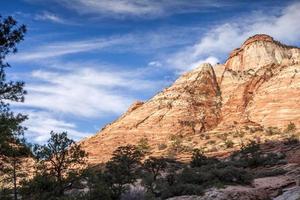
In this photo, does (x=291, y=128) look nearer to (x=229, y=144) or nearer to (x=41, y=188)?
(x=229, y=144)

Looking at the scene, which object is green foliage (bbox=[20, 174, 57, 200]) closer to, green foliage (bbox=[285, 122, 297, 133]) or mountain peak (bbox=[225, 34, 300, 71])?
green foliage (bbox=[285, 122, 297, 133])

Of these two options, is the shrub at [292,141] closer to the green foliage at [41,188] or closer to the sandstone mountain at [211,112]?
the sandstone mountain at [211,112]

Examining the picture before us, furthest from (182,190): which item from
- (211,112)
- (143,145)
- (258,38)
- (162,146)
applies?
(258,38)

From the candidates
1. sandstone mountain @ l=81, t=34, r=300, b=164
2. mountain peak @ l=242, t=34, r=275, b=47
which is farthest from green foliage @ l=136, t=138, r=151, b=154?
mountain peak @ l=242, t=34, r=275, b=47

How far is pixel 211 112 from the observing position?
104812 millimetres

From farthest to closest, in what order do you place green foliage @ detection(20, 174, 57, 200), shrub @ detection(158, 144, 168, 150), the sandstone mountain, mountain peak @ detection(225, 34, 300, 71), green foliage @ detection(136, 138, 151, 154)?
mountain peak @ detection(225, 34, 300, 71) < green foliage @ detection(136, 138, 151, 154) < shrub @ detection(158, 144, 168, 150) < the sandstone mountain < green foliage @ detection(20, 174, 57, 200)

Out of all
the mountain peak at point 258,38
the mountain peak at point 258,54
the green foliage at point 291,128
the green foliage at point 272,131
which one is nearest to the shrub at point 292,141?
the green foliage at point 291,128

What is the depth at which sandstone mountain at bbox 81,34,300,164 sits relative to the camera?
88.2 metres

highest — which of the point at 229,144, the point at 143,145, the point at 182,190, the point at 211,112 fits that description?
the point at 211,112

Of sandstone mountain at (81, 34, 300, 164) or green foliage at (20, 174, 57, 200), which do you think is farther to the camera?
sandstone mountain at (81, 34, 300, 164)

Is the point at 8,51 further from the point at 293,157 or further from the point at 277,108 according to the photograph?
the point at 277,108

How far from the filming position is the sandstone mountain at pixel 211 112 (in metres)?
88.2

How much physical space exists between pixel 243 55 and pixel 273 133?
49134mm

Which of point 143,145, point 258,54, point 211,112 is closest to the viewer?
point 143,145
